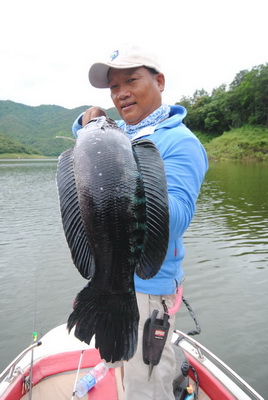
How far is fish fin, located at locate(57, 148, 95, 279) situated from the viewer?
4.90 feet

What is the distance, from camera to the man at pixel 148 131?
2148 mm

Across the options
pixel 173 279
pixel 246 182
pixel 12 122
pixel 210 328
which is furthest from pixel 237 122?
pixel 12 122

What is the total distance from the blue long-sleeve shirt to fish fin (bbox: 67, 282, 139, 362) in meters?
0.52

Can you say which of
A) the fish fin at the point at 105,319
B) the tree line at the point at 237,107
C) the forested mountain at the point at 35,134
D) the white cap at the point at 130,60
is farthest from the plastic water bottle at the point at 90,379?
the forested mountain at the point at 35,134

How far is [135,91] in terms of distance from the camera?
2.35 m

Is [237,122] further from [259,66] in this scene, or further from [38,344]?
[38,344]

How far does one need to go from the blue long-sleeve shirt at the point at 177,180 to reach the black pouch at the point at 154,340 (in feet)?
0.82

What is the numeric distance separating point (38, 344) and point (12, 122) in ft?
714

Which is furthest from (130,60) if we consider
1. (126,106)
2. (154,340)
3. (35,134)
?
(35,134)

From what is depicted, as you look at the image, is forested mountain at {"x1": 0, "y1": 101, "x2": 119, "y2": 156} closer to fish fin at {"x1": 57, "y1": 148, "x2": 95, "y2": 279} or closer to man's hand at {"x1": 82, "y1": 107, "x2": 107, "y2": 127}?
man's hand at {"x1": 82, "y1": 107, "x2": 107, "y2": 127}

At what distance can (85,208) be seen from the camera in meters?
1.43

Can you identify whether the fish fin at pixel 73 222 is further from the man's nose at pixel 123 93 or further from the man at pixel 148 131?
the man's nose at pixel 123 93

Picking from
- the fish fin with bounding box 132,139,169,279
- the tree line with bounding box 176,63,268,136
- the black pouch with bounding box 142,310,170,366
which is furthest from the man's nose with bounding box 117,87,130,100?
the tree line with bounding box 176,63,268,136

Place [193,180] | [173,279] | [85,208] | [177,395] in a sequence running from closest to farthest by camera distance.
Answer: [85,208]
[193,180]
[173,279]
[177,395]
